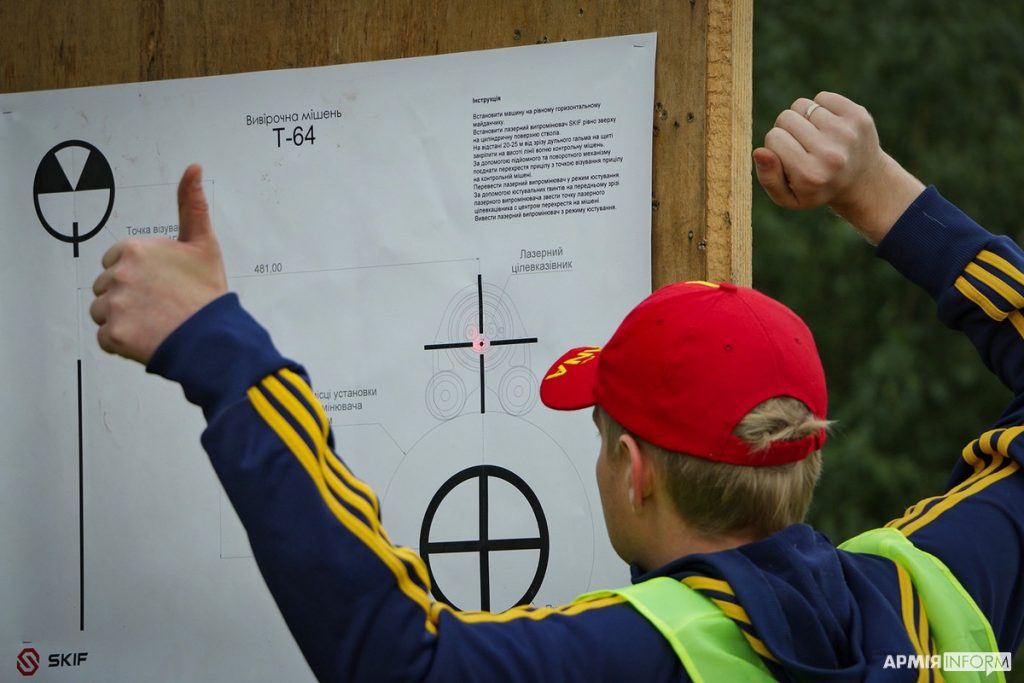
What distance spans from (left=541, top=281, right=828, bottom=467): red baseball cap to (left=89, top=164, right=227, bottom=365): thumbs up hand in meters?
0.48

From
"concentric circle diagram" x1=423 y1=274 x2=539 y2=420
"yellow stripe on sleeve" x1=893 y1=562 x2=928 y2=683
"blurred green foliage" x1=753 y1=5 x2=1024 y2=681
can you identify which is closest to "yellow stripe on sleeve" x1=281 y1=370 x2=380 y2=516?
"yellow stripe on sleeve" x1=893 y1=562 x2=928 y2=683

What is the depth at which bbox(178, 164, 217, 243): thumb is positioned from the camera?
1.42 meters

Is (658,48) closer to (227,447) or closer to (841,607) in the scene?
(841,607)

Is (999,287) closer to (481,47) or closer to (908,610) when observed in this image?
(908,610)

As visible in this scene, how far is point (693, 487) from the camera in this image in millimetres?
1629

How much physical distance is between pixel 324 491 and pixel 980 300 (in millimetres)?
1003

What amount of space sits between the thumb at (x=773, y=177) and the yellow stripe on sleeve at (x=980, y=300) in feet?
0.80

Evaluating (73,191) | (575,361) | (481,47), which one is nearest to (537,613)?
(575,361)

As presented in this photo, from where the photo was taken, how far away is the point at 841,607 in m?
1.59

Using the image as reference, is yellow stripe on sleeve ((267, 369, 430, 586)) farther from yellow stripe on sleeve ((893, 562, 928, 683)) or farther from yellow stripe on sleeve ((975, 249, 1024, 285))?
yellow stripe on sleeve ((975, 249, 1024, 285))

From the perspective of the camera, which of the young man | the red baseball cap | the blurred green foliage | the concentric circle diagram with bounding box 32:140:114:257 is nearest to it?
the young man

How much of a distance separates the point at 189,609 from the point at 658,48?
46.0 inches

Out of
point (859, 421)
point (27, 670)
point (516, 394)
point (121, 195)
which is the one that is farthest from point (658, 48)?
point (859, 421)

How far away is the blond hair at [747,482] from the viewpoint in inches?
63.7
